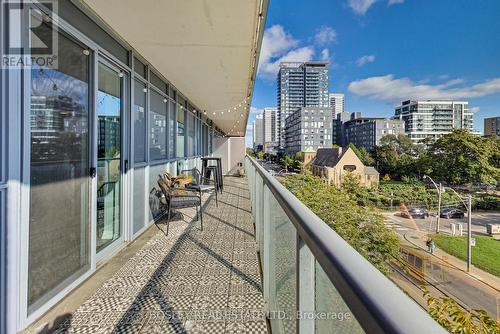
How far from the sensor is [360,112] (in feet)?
322

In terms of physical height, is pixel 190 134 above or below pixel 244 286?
above

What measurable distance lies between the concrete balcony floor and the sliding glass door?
1.16 ft

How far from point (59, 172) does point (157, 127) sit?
98.8 inches

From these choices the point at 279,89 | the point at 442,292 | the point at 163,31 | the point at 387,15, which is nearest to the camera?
the point at 163,31

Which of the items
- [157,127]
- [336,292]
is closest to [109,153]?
[157,127]

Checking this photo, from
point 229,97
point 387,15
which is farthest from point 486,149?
point 229,97

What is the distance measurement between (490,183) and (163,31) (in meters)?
45.3

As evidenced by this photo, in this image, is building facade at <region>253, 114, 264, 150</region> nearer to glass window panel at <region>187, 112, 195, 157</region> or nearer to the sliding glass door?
glass window panel at <region>187, 112, 195, 157</region>

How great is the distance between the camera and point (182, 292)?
2.16 m

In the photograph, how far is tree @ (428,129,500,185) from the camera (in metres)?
34.1

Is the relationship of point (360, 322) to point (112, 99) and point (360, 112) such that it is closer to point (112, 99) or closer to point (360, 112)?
point (112, 99)

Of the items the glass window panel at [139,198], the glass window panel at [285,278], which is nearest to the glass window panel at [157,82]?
the glass window panel at [139,198]

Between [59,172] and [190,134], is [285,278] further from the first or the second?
[190,134]

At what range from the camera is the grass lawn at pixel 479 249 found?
54.3 feet
